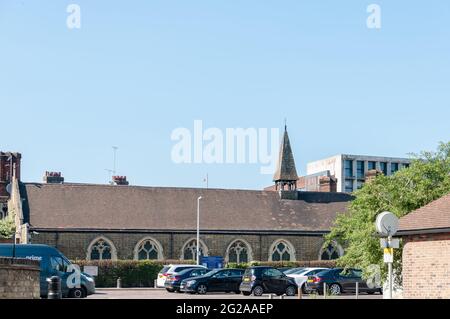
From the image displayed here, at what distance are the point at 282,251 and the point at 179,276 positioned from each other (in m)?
23.0

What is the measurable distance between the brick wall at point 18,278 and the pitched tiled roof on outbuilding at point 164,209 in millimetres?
37687

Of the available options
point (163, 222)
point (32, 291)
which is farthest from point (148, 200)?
point (32, 291)

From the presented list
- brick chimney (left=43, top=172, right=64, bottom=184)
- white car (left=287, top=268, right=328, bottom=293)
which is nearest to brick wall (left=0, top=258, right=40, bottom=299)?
white car (left=287, top=268, right=328, bottom=293)

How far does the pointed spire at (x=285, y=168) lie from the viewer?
70431mm

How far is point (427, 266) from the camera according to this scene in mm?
27031

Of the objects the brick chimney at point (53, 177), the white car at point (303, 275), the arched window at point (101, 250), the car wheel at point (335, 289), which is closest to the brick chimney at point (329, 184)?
the brick chimney at point (53, 177)

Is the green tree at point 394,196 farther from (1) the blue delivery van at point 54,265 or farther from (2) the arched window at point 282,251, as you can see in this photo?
(2) the arched window at point 282,251

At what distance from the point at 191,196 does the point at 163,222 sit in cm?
498

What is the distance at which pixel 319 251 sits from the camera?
65500 mm

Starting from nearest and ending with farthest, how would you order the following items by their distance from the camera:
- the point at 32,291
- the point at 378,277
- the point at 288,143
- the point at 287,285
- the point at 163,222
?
the point at 32,291 → the point at 378,277 → the point at 287,285 → the point at 163,222 → the point at 288,143

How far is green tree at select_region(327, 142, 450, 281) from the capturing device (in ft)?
115

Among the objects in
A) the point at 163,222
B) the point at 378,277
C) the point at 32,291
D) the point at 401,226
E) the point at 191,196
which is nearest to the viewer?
the point at 32,291

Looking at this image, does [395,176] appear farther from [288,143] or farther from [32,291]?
[288,143]

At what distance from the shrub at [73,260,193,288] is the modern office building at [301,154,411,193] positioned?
8019 centimetres
